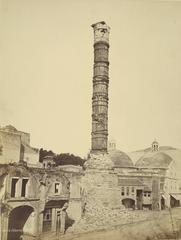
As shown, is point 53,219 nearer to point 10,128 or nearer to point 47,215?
point 47,215

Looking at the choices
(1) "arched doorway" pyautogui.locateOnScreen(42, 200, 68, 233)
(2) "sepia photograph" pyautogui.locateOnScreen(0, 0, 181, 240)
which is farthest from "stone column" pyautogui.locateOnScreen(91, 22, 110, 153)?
(1) "arched doorway" pyautogui.locateOnScreen(42, 200, 68, 233)

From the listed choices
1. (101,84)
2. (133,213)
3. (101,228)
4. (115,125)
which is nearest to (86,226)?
(101,228)

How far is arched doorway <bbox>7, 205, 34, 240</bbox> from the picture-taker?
3.77 m

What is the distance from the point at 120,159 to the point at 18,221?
110 centimetres

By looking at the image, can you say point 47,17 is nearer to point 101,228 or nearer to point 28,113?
point 28,113

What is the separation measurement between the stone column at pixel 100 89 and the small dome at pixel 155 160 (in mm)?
376

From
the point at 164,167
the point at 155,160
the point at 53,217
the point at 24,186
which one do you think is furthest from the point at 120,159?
the point at 24,186

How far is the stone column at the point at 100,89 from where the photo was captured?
4.11m

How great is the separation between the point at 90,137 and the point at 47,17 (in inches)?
50.0

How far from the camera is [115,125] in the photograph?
4.17 metres

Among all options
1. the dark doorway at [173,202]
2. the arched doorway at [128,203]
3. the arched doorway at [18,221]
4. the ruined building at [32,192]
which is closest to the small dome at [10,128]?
the ruined building at [32,192]

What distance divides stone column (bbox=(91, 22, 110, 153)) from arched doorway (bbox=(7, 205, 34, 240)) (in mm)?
852

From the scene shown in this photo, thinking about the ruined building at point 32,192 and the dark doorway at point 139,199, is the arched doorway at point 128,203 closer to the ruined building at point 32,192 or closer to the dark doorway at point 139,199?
the dark doorway at point 139,199

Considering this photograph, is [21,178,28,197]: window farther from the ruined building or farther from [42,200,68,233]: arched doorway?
[42,200,68,233]: arched doorway
